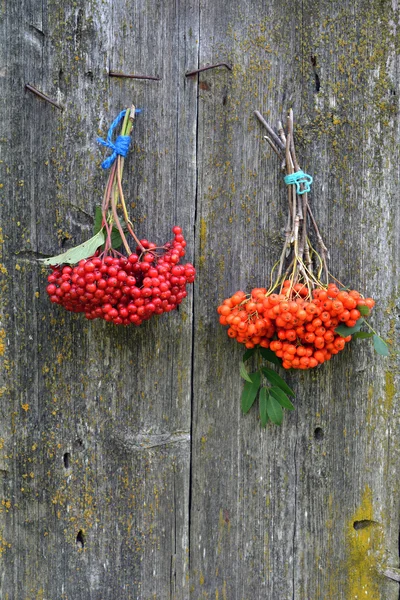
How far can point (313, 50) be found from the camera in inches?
55.0

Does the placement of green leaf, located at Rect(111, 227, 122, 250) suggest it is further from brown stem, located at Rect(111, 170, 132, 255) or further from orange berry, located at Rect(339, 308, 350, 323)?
orange berry, located at Rect(339, 308, 350, 323)

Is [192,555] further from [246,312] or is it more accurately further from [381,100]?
[381,100]

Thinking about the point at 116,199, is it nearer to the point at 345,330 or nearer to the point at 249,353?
the point at 249,353

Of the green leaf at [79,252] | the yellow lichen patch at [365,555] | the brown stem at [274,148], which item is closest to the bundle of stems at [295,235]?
the brown stem at [274,148]

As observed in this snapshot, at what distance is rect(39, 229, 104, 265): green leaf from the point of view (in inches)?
48.1

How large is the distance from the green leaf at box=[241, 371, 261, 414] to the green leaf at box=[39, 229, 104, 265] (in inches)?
21.3

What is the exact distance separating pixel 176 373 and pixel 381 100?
3.07 ft

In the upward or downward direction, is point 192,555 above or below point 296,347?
below

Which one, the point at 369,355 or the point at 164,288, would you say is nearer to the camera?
the point at 164,288

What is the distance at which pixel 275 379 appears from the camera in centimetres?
139

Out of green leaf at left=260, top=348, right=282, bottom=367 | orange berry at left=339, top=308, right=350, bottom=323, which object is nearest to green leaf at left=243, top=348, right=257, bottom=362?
green leaf at left=260, top=348, right=282, bottom=367

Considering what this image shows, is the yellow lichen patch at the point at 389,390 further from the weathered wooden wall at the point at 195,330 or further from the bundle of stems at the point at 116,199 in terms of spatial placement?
the bundle of stems at the point at 116,199

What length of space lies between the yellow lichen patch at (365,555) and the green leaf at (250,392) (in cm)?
43

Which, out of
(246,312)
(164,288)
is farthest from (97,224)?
(246,312)
